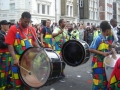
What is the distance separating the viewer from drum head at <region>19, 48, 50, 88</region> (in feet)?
14.8

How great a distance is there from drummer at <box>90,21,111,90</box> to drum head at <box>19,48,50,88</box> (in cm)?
103

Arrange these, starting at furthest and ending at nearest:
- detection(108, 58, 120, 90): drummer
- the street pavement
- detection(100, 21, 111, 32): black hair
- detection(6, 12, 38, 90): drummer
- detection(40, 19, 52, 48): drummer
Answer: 1. detection(40, 19, 52, 48): drummer
2. the street pavement
3. detection(100, 21, 111, 32): black hair
4. detection(6, 12, 38, 90): drummer
5. detection(108, 58, 120, 90): drummer

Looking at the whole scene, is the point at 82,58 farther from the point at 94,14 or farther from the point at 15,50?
the point at 94,14

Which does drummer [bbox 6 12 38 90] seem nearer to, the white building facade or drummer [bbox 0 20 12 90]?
drummer [bbox 0 20 12 90]

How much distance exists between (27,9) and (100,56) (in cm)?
3588

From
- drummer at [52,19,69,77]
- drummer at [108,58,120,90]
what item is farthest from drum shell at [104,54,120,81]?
drummer at [52,19,69,77]

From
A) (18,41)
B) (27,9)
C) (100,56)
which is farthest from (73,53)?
(27,9)

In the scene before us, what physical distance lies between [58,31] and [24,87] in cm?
314

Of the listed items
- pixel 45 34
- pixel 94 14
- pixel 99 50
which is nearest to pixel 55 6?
pixel 94 14

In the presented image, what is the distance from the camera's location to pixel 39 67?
4680 millimetres

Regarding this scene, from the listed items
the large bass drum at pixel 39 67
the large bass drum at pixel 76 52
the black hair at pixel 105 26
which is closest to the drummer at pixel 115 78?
the large bass drum at pixel 39 67

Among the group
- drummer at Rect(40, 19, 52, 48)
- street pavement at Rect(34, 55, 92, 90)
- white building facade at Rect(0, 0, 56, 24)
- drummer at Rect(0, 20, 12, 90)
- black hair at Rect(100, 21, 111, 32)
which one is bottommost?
street pavement at Rect(34, 55, 92, 90)

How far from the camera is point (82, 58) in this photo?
20.3 ft

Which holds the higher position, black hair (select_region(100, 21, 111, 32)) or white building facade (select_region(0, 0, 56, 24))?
white building facade (select_region(0, 0, 56, 24))
